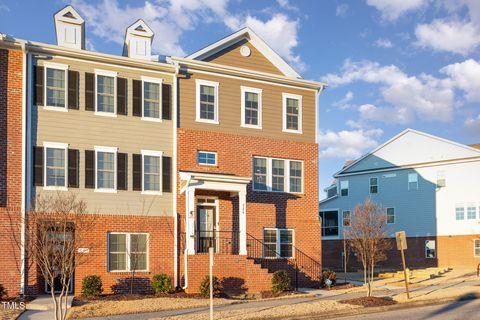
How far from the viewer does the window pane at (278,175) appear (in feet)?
86.2

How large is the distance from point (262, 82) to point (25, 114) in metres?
10.3

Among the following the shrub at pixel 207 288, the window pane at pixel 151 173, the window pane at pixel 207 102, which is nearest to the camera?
the shrub at pixel 207 288

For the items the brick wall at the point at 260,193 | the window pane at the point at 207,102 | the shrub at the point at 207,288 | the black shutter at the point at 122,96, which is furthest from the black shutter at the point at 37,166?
the shrub at the point at 207,288

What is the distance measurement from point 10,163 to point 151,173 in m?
5.37

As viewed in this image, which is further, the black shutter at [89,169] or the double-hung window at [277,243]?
the double-hung window at [277,243]

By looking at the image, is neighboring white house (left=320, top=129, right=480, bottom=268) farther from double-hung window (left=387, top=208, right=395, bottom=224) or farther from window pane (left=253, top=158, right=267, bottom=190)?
window pane (left=253, top=158, right=267, bottom=190)

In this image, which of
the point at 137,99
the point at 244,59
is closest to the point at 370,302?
the point at 137,99

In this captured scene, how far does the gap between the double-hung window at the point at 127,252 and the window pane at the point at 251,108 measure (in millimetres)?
6946

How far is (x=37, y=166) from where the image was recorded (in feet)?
70.5

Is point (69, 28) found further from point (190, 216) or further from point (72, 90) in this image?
point (190, 216)

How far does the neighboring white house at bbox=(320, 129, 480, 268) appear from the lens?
38.7 meters

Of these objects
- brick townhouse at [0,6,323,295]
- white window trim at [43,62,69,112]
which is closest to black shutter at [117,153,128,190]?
brick townhouse at [0,6,323,295]

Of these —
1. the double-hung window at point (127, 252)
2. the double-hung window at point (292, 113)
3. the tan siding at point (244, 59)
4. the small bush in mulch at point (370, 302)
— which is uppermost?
the tan siding at point (244, 59)

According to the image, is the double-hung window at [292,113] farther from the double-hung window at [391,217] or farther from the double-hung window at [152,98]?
the double-hung window at [391,217]
